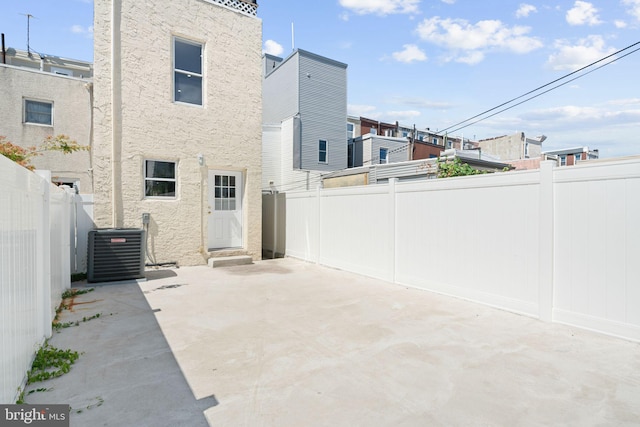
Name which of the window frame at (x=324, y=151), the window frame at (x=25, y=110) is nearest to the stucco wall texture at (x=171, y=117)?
the window frame at (x=25, y=110)

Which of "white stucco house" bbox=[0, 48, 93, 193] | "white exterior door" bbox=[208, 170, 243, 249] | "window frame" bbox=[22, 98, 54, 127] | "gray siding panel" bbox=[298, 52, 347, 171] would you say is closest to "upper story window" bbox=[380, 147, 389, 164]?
"gray siding panel" bbox=[298, 52, 347, 171]

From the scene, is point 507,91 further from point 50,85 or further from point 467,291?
point 50,85

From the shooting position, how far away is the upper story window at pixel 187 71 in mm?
9164

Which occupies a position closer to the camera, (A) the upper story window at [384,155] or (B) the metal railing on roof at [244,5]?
(B) the metal railing on roof at [244,5]

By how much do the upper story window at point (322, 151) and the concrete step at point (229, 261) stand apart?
1002 centimetres

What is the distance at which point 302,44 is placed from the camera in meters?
18.0

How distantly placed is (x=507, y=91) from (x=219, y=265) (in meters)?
11.8

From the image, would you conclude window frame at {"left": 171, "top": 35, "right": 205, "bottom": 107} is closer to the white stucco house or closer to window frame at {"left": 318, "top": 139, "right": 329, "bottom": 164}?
the white stucco house

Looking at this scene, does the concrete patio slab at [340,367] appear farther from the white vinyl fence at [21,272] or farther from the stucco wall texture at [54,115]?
the stucco wall texture at [54,115]

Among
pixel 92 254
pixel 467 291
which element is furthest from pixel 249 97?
pixel 467 291

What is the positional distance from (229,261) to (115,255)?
2854mm

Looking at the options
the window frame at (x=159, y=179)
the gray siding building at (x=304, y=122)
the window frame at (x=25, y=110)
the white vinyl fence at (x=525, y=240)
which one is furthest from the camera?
the gray siding building at (x=304, y=122)

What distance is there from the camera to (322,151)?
1878cm

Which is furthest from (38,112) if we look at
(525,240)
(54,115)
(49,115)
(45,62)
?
(525,240)
